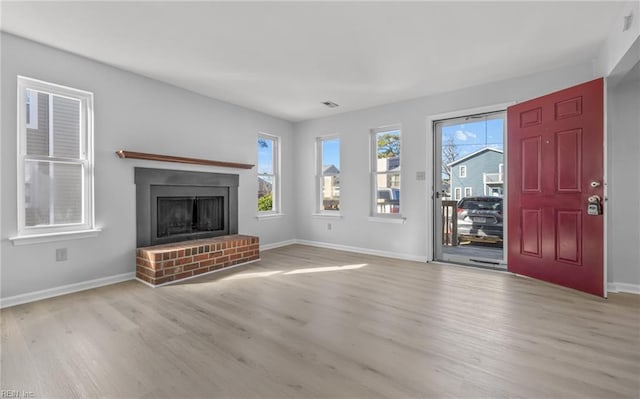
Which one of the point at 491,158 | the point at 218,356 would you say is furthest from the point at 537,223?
the point at 218,356

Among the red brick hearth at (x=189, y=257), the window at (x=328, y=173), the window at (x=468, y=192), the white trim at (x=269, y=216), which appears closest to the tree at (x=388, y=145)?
the window at (x=328, y=173)

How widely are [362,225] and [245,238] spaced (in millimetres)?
2073

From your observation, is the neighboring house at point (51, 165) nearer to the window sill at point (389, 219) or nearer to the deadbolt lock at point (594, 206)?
the window sill at point (389, 219)

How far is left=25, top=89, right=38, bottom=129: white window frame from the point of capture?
2881mm

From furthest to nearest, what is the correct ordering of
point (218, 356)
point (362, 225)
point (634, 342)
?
1. point (362, 225)
2. point (634, 342)
3. point (218, 356)

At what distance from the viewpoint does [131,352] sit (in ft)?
6.26

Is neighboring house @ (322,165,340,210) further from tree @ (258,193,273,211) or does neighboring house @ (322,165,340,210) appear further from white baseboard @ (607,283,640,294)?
white baseboard @ (607,283,640,294)

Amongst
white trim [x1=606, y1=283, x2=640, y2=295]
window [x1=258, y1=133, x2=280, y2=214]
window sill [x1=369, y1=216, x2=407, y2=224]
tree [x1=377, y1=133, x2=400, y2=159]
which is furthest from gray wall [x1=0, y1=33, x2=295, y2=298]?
white trim [x1=606, y1=283, x2=640, y2=295]

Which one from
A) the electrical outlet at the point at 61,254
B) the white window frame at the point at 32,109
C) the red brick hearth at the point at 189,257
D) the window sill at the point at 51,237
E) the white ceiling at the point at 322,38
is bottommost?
the red brick hearth at the point at 189,257

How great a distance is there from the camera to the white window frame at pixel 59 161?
9.18 feet

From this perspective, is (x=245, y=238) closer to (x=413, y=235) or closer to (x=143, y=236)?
(x=143, y=236)

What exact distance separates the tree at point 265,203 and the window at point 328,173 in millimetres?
965

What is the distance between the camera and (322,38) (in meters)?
2.79

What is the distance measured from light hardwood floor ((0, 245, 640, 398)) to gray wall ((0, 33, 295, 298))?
0.39 meters
